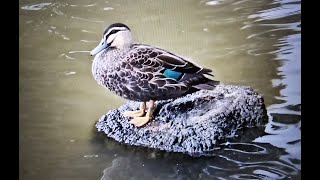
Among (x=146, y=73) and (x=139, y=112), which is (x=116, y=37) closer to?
(x=146, y=73)

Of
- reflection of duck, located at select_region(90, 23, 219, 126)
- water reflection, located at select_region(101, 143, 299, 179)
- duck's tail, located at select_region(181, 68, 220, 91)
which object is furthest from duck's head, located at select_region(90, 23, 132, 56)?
water reflection, located at select_region(101, 143, 299, 179)

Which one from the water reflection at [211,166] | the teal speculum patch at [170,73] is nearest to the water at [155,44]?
the water reflection at [211,166]

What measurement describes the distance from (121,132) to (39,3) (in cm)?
76

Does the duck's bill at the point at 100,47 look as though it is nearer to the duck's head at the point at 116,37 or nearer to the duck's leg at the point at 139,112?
the duck's head at the point at 116,37

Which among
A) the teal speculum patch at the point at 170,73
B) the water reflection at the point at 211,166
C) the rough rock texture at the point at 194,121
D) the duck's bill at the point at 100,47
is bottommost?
the water reflection at the point at 211,166

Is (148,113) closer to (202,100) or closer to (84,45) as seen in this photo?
(202,100)

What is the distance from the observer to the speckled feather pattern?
7.43 feet

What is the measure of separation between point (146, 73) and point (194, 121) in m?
0.32

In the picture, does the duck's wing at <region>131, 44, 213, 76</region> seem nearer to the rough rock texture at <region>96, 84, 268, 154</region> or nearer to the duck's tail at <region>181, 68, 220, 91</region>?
the duck's tail at <region>181, 68, 220, 91</region>

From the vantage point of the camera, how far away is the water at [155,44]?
2207mm

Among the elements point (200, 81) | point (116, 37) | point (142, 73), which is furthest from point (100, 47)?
point (200, 81)

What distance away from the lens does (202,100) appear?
7.49 feet

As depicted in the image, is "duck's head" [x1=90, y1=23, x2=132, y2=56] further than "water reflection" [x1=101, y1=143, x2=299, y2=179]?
Yes
